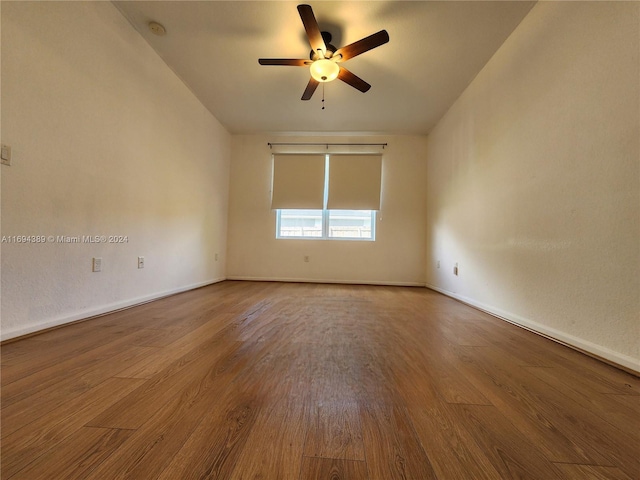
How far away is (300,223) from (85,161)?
2.86m

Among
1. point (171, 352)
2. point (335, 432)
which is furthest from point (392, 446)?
point (171, 352)

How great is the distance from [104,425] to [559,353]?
2025 mm

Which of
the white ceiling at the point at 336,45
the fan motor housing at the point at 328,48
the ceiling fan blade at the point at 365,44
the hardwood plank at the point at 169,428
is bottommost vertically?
the hardwood plank at the point at 169,428

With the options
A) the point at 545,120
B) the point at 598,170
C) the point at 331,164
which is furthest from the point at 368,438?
Result: the point at 331,164

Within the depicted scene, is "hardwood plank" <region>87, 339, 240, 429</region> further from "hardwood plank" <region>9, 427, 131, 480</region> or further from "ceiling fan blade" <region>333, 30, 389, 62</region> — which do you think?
"ceiling fan blade" <region>333, 30, 389, 62</region>

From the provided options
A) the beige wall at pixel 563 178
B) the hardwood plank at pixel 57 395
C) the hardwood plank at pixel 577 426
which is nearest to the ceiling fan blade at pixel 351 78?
the beige wall at pixel 563 178

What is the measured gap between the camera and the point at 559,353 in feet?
4.55

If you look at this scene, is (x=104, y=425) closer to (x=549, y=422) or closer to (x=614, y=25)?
(x=549, y=422)

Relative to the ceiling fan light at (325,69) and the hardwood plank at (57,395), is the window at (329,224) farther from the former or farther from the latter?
the hardwood plank at (57,395)

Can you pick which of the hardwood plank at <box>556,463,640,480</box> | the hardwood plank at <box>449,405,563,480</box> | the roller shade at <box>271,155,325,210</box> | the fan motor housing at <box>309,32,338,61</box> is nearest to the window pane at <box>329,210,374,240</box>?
the roller shade at <box>271,155,325,210</box>

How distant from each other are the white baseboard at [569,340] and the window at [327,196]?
7.42 feet

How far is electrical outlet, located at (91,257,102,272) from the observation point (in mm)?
1875

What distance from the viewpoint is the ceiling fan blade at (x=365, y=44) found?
1.85 m

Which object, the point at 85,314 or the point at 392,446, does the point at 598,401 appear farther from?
the point at 85,314
